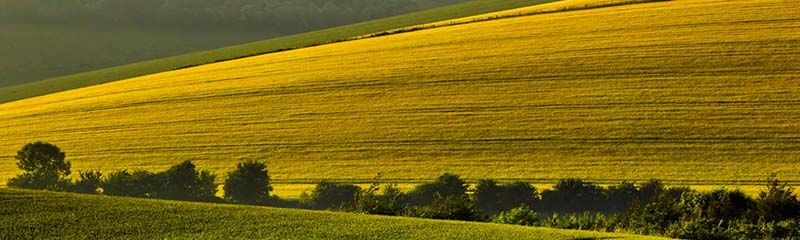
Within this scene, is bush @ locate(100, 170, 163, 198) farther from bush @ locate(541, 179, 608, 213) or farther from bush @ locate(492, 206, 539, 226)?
bush @ locate(492, 206, 539, 226)

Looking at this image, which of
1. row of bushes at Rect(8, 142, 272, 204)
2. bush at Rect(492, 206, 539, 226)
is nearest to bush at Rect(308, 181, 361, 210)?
row of bushes at Rect(8, 142, 272, 204)

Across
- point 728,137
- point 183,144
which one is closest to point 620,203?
point 728,137

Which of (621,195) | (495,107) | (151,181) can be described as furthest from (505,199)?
(151,181)

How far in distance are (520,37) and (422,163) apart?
70.6 feet

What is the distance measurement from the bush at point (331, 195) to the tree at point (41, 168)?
11.7 metres

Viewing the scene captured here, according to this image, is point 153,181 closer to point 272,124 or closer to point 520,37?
point 272,124

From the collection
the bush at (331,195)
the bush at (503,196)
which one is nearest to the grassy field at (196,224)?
the bush at (503,196)

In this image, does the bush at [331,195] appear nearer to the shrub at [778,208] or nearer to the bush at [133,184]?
the bush at [133,184]

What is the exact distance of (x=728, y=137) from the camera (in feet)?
134

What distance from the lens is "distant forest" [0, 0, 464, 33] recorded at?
611 ft

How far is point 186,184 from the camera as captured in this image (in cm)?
4234

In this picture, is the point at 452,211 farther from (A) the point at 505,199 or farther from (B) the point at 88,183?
(B) the point at 88,183

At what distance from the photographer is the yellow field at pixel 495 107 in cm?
4106

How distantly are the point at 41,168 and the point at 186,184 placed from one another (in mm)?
7578
